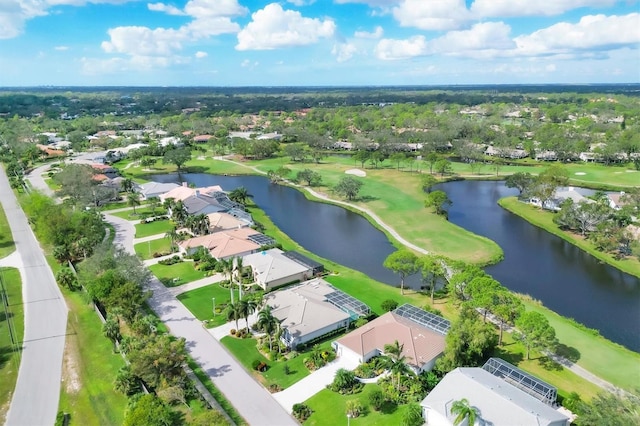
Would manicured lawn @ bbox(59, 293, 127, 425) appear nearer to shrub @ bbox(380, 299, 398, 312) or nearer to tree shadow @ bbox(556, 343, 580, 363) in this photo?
Result: shrub @ bbox(380, 299, 398, 312)

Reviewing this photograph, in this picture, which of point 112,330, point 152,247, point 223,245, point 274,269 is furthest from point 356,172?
point 112,330

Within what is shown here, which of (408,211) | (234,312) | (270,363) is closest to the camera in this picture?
(270,363)

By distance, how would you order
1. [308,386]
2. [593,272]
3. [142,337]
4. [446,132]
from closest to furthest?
[308,386]
[142,337]
[593,272]
[446,132]

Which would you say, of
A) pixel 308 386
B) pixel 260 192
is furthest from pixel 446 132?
pixel 308 386

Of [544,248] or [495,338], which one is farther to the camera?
[544,248]

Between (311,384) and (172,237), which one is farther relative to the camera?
(172,237)

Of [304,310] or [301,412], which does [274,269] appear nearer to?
[304,310]

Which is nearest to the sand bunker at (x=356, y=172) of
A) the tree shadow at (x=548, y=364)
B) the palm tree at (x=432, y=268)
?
the palm tree at (x=432, y=268)

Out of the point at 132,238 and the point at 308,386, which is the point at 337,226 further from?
the point at 308,386
